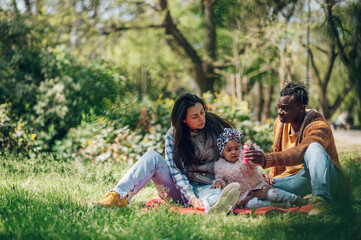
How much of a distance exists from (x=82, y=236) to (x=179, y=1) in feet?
69.3

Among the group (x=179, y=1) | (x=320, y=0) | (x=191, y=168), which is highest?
(x=179, y=1)

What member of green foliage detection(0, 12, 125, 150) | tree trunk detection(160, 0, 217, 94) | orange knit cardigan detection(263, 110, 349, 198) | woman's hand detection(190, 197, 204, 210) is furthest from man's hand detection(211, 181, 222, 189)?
tree trunk detection(160, 0, 217, 94)

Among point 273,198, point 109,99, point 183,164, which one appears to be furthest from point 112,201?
point 109,99

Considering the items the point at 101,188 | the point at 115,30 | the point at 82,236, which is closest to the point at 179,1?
the point at 115,30

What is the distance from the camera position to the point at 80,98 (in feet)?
24.0

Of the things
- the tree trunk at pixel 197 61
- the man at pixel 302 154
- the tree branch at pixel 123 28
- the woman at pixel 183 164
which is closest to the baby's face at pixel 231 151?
the woman at pixel 183 164

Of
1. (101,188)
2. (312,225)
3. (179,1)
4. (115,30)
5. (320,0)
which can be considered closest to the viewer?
(312,225)

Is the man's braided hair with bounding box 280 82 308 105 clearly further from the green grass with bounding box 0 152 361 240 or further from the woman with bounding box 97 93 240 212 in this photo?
the green grass with bounding box 0 152 361 240

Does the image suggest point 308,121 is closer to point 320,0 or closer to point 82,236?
point 320,0

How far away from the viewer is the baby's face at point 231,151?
350 cm

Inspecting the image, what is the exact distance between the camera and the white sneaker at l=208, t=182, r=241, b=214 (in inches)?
118

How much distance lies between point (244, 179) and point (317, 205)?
2.32 ft

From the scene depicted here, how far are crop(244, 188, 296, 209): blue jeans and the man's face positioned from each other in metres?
0.72

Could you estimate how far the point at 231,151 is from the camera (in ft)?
11.5
